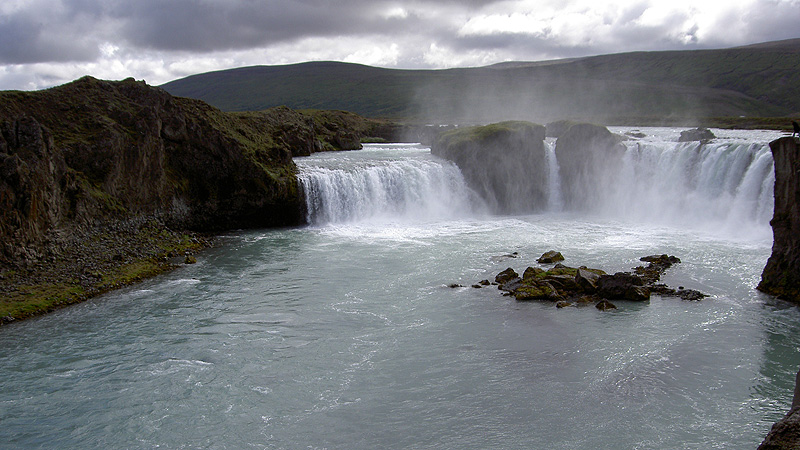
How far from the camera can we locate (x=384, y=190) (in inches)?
1469

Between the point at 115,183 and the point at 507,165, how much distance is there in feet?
81.1

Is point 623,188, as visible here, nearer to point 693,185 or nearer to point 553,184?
point 553,184

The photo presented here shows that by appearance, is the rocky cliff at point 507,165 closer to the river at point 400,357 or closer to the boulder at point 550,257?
the river at point 400,357

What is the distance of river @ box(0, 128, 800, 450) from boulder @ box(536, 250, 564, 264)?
727mm

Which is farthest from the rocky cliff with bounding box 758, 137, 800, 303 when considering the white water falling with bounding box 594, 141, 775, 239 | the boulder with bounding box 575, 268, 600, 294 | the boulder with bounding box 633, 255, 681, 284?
the white water falling with bounding box 594, 141, 775, 239

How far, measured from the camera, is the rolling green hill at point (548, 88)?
110688mm

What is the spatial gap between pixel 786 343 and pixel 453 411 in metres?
10.0

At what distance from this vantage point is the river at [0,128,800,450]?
1205 centimetres

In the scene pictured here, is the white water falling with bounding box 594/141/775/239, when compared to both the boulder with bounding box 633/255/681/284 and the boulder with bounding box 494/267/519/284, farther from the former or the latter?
the boulder with bounding box 494/267/519/284

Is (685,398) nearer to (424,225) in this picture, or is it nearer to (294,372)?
(294,372)

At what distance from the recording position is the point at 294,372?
1467 cm

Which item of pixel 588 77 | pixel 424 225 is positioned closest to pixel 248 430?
pixel 424 225

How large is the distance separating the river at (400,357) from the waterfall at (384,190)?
7238 millimetres

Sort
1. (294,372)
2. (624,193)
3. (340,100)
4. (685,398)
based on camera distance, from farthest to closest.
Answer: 1. (340,100)
2. (624,193)
3. (294,372)
4. (685,398)
